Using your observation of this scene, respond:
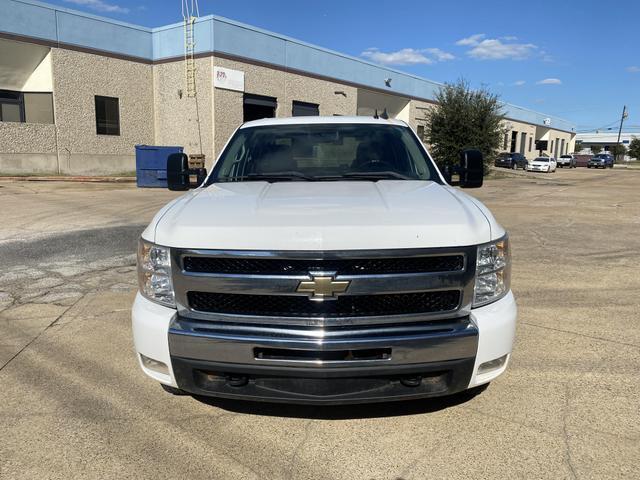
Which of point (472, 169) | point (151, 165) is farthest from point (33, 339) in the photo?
point (151, 165)

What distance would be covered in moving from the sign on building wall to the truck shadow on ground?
20.7 metres

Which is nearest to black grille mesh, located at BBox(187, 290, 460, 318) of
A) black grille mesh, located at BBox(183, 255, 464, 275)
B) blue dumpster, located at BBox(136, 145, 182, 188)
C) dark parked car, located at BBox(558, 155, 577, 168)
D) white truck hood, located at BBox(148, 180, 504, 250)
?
black grille mesh, located at BBox(183, 255, 464, 275)

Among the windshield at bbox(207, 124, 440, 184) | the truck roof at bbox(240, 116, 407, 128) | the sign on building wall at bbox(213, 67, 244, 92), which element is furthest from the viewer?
the sign on building wall at bbox(213, 67, 244, 92)

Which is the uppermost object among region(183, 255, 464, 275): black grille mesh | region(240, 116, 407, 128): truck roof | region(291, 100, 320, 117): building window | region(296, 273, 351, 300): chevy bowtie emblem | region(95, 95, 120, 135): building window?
region(291, 100, 320, 117): building window

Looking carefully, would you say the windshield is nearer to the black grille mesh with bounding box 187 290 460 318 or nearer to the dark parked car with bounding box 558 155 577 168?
the black grille mesh with bounding box 187 290 460 318

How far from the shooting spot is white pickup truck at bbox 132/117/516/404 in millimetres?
2434

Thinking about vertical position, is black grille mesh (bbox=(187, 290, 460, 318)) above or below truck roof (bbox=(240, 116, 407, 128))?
below

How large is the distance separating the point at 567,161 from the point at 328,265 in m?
67.2

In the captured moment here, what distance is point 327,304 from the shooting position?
2.46 meters

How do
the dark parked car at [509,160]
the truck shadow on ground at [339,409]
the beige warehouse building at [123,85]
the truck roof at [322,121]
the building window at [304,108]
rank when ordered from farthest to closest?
the dark parked car at [509,160]
the building window at [304,108]
the beige warehouse building at [123,85]
the truck roof at [322,121]
the truck shadow on ground at [339,409]

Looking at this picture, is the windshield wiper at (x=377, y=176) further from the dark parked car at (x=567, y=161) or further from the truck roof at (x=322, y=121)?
the dark parked car at (x=567, y=161)

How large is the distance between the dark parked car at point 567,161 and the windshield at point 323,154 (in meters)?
64.9

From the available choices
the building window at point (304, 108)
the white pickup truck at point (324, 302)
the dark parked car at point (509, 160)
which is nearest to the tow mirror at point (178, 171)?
the white pickup truck at point (324, 302)

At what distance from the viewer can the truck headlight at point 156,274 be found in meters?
2.64
